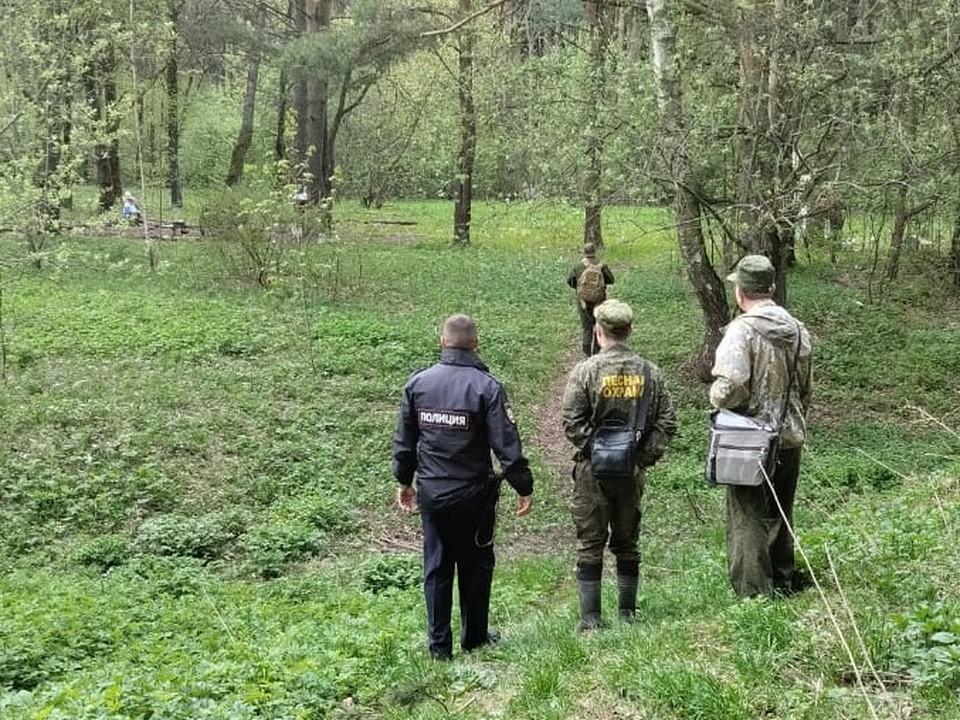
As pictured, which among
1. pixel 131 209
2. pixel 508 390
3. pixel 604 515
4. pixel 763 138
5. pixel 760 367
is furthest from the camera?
pixel 131 209

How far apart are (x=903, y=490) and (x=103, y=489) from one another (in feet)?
25.5

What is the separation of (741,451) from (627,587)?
4.30 feet

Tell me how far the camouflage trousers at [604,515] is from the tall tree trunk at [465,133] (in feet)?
43.9

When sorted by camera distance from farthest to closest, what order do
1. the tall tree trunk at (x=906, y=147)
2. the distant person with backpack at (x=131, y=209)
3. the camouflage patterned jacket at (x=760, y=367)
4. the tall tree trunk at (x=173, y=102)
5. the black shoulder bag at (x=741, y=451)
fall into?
the tall tree trunk at (x=173, y=102)
the distant person with backpack at (x=131, y=209)
the tall tree trunk at (x=906, y=147)
the camouflage patterned jacket at (x=760, y=367)
the black shoulder bag at (x=741, y=451)

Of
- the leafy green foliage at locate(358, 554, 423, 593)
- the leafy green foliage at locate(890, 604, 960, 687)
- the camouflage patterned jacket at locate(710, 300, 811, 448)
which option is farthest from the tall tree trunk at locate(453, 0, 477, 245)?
the leafy green foliage at locate(890, 604, 960, 687)

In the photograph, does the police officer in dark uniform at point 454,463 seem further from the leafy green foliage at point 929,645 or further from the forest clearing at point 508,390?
the leafy green foliage at point 929,645

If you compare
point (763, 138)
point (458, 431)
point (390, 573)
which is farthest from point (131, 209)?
point (458, 431)

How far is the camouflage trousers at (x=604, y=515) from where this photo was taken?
5.55m

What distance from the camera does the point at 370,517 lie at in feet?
31.9

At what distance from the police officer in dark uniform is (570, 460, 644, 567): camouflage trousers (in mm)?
372

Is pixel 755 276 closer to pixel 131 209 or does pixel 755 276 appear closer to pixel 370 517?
pixel 370 517

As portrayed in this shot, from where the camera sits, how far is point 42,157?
14812 millimetres

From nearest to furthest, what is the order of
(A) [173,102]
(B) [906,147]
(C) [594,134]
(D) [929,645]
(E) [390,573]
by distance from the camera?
(D) [929,645] < (E) [390,573] < (B) [906,147] < (C) [594,134] < (A) [173,102]

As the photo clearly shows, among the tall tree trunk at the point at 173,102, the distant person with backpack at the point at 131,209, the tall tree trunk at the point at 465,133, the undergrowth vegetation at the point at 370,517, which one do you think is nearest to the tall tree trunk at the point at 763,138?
the undergrowth vegetation at the point at 370,517
